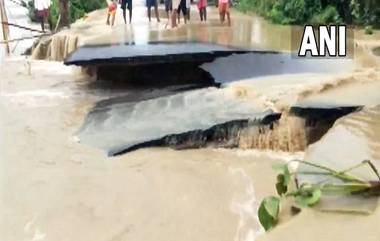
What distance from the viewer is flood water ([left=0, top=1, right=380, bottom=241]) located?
5504 millimetres

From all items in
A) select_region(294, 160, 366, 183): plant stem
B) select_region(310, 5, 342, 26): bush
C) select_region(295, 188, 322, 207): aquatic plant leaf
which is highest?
select_region(310, 5, 342, 26): bush

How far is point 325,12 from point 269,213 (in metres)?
12.1

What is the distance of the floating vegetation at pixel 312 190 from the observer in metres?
4.18

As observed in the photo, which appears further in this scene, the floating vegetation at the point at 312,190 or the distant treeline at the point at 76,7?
the distant treeline at the point at 76,7

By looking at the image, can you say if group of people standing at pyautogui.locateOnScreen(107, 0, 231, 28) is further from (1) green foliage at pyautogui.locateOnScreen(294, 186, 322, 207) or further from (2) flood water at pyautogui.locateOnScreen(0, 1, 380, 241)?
(1) green foliage at pyautogui.locateOnScreen(294, 186, 322, 207)

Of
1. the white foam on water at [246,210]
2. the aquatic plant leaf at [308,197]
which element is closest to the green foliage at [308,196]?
the aquatic plant leaf at [308,197]

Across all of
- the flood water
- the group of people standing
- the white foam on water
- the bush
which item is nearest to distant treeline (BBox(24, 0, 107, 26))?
→ the group of people standing

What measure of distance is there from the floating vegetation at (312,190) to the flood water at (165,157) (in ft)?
0.38

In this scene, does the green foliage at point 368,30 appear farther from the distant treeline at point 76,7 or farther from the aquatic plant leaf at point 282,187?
the aquatic plant leaf at point 282,187

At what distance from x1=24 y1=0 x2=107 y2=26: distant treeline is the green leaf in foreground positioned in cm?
1559

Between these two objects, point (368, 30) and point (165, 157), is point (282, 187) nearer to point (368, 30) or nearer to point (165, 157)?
point (165, 157)

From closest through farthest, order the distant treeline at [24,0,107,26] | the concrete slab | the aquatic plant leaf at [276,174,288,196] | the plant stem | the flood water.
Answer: the plant stem
the aquatic plant leaf at [276,174,288,196]
the flood water
the concrete slab
the distant treeline at [24,0,107,26]

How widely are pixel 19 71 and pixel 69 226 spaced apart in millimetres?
8767

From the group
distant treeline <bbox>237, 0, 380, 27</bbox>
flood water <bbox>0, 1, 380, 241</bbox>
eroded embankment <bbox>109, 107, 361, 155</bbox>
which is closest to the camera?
flood water <bbox>0, 1, 380, 241</bbox>
